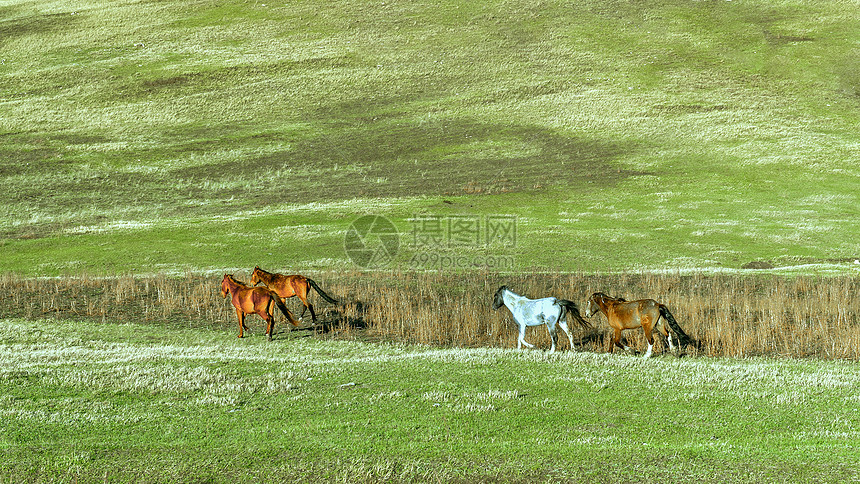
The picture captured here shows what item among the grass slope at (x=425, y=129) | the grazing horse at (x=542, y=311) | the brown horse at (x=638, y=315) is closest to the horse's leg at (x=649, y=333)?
the brown horse at (x=638, y=315)

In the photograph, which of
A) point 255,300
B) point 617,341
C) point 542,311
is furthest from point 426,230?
point 617,341

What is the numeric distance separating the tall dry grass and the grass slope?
6504mm

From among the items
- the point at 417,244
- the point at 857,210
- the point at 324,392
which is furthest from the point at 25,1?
the point at 324,392

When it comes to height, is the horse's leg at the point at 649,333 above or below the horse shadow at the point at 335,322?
above

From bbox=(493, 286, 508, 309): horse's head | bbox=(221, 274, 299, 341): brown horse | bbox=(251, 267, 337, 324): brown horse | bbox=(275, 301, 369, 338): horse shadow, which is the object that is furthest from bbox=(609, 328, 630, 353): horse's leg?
bbox=(221, 274, 299, 341): brown horse

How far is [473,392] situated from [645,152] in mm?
59627

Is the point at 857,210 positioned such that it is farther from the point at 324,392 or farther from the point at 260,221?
the point at 324,392

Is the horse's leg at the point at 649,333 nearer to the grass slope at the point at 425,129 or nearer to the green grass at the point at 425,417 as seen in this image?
the green grass at the point at 425,417

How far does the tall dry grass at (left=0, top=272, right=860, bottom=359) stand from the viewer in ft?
67.7

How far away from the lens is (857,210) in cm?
4944

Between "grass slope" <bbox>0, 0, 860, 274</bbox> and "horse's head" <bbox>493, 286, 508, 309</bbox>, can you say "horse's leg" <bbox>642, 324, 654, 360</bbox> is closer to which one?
"horse's head" <bbox>493, 286, 508, 309</bbox>

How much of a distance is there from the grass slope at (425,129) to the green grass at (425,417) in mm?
20310

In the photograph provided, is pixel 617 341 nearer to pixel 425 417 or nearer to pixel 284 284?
pixel 425 417

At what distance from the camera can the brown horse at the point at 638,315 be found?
17.3 m
